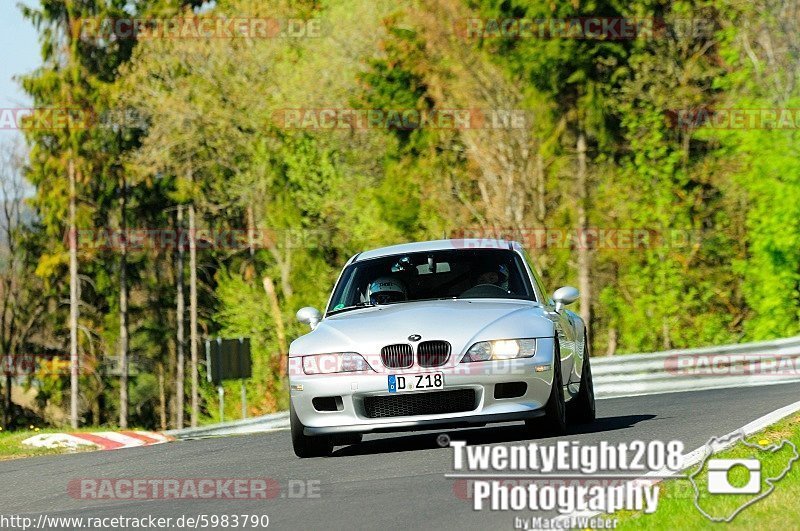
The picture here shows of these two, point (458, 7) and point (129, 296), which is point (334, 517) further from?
point (129, 296)

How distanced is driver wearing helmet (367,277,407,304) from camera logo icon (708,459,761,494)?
4.28 metres

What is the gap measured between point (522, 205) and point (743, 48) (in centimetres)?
724

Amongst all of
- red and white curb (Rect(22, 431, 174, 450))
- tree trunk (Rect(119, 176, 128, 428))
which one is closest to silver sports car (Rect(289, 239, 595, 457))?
red and white curb (Rect(22, 431, 174, 450))

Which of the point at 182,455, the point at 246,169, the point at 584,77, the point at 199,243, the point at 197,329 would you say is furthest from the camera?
the point at 197,329

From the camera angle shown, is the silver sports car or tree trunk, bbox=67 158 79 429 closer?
the silver sports car

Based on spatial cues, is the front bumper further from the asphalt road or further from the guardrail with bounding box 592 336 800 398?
the guardrail with bounding box 592 336 800 398

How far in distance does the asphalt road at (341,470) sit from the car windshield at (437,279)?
1147 mm

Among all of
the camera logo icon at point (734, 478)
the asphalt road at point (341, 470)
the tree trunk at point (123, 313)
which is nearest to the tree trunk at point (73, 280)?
the tree trunk at point (123, 313)

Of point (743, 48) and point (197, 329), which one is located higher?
point (743, 48)

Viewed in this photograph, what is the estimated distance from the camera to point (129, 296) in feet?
206

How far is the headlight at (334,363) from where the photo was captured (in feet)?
36.6

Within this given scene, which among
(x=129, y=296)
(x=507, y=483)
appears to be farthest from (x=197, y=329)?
(x=507, y=483)

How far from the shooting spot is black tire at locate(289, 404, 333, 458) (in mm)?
11648

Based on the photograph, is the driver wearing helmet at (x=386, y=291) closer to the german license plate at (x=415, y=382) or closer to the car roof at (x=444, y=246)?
the car roof at (x=444, y=246)
